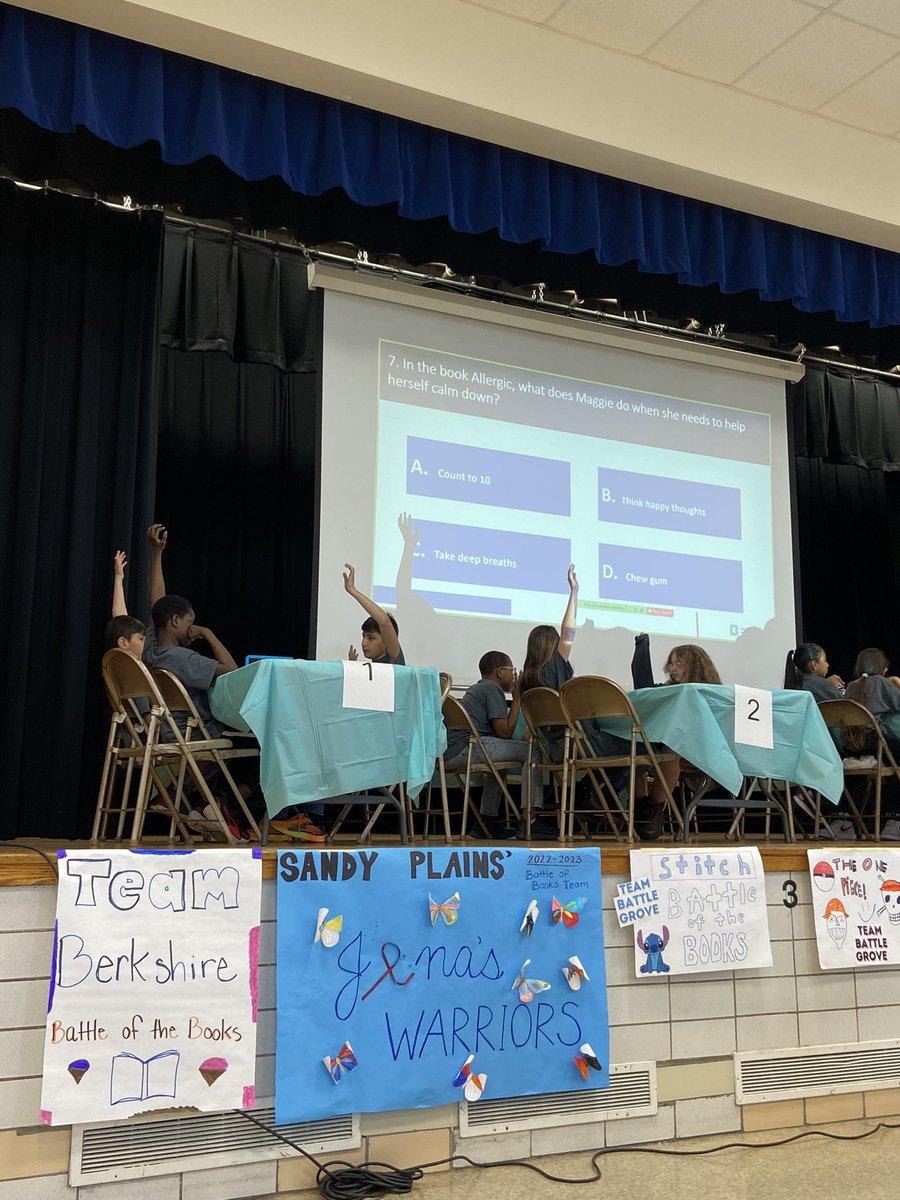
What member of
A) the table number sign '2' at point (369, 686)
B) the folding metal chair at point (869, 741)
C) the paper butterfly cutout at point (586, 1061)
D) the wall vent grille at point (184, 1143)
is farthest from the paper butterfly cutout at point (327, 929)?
the folding metal chair at point (869, 741)

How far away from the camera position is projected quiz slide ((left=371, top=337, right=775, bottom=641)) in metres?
5.38

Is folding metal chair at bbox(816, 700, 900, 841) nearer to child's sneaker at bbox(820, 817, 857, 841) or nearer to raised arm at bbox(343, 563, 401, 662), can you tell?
child's sneaker at bbox(820, 817, 857, 841)

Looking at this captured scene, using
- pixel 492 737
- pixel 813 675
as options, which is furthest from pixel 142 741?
pixel 813 675

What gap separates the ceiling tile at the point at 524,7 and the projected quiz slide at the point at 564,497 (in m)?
1.56

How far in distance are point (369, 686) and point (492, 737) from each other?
3.72 ft

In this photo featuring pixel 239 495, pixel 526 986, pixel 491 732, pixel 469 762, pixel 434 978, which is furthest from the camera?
pixel 239 495

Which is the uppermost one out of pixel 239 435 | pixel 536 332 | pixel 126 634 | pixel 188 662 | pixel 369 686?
pixel 536 332

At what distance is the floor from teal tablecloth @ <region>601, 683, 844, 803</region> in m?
1.12

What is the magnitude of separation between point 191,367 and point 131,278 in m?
0.61

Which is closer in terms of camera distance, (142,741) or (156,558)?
(142,741)

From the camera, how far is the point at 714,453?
6.12 m

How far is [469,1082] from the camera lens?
111 inches

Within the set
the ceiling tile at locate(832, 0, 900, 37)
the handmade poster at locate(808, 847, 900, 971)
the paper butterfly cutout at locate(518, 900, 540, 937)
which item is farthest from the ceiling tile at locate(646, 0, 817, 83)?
the paper butterfly cutout at locate(518, 900, 540, 937)

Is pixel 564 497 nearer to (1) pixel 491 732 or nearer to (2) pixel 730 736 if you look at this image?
(1) pixel 491 732
